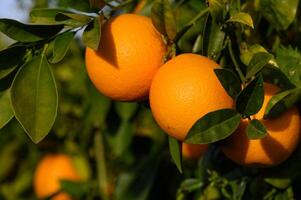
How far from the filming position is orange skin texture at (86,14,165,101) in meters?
0.99

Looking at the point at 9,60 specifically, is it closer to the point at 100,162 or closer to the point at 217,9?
the point at 217,9

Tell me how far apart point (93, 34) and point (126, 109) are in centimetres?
68


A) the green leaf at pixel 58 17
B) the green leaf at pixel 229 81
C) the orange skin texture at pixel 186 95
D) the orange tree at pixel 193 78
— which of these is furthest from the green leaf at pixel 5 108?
the green leaf at pixel 229 81

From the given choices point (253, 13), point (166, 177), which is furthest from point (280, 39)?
point (166, 177)

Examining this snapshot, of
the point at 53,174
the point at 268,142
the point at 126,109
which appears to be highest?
the point at 268,142

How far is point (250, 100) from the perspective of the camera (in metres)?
0.96

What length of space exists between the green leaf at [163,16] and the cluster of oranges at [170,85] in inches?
0.8

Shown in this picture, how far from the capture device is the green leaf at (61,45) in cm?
98

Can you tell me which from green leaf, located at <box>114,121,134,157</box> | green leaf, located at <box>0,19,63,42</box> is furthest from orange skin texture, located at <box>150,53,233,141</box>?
green leaf, located at <box>114,121,134,157</box>

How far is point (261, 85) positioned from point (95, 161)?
52.2 inches

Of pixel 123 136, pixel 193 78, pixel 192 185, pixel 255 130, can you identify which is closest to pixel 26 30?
pixel 193 78

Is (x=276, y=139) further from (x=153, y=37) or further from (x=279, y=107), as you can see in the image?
(x=153, y=37)

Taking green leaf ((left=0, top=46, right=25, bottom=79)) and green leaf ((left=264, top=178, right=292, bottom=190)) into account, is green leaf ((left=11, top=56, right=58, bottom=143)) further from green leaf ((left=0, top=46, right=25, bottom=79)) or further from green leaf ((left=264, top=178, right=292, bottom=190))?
green leaf ((left=264, top=178, right=292, bottom=190))

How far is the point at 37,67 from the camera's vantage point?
1.00m
